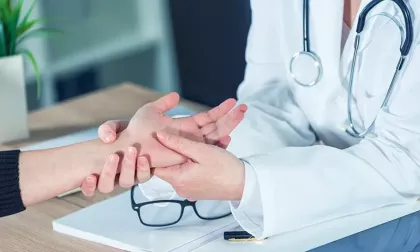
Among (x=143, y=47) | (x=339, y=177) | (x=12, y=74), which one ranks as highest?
(x=12, y=74)

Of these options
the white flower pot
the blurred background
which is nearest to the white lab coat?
the white flower pot

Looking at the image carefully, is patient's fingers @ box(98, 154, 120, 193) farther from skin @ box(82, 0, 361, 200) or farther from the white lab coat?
the white lab coat

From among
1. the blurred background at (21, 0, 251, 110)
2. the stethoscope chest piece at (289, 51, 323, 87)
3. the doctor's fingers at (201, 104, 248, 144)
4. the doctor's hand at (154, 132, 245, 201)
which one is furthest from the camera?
the blurred background at (21, 0, 251, 110)

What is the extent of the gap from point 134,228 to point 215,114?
0.68ft

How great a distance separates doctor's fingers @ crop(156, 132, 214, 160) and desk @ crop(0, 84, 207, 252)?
0.16m

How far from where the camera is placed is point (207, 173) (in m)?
1.18

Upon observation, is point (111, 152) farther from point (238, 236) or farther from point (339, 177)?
point (339, 177)

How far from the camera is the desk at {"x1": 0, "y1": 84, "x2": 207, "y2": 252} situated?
1.23m

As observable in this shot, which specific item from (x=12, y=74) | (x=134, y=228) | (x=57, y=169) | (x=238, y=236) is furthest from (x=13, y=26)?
(x=238, y=236)

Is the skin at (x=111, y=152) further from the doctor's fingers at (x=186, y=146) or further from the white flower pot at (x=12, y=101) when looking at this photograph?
the white flower pot at (x=12, y=101)

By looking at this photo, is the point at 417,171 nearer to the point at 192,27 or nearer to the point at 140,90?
the point at 140,90

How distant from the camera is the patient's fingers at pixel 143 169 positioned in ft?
3.96

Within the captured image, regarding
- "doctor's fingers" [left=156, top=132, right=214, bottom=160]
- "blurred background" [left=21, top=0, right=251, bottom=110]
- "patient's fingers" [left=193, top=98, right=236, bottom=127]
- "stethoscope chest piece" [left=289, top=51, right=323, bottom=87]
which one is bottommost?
"blurred background" [left=21, top=0, right=251, bottom=110]

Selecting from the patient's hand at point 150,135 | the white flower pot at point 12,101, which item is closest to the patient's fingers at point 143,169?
the patient's hand at point 150,135
